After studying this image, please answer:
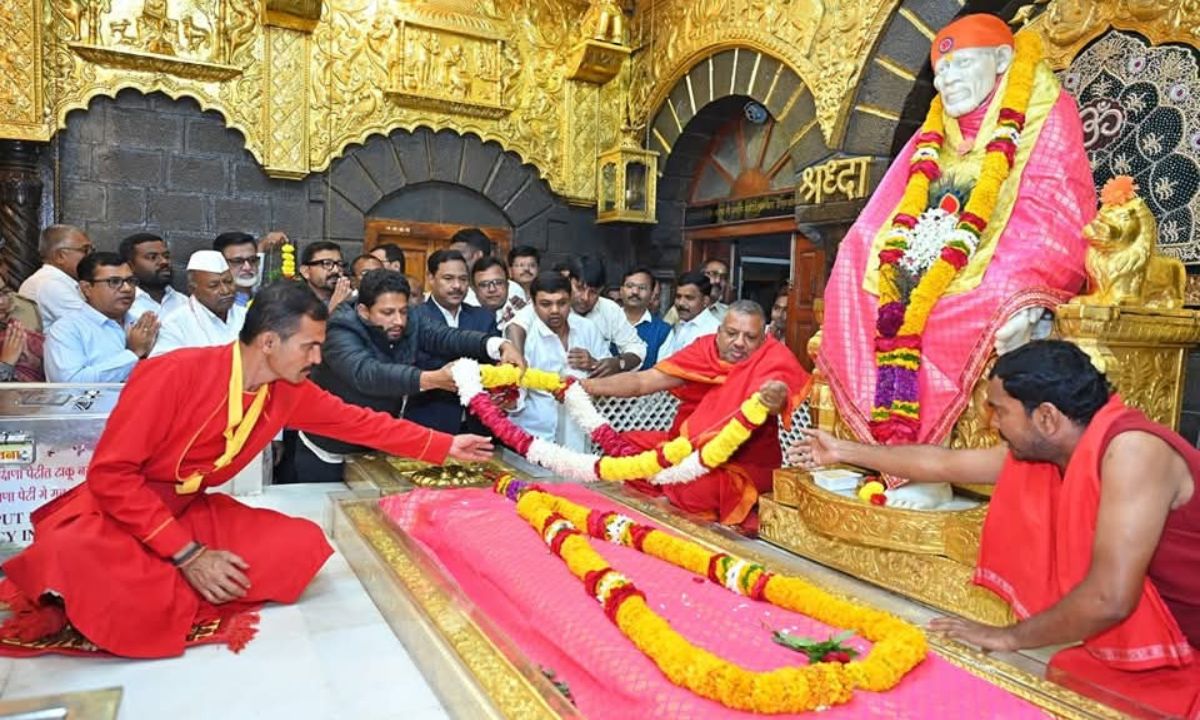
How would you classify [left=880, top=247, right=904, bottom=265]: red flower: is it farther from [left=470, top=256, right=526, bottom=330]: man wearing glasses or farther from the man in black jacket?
[left=470, top=256, right=526, bottom=330]: man wearing glasses

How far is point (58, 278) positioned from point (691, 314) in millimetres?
3938

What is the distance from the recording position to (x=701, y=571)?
2.59 m

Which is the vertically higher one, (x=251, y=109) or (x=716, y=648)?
(x=251, y=109)

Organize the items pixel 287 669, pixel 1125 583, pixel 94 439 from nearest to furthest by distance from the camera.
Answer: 1. pixel 1125 583
2. pixel 287 669
3. pixel 94 439

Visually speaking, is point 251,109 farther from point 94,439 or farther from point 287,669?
point 287,669

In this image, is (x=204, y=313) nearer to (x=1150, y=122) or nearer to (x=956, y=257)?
(x=956, y=257)

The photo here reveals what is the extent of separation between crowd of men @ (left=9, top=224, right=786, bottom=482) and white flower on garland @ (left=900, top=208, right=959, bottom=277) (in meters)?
1.57

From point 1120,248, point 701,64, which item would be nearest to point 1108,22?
point 1120,248

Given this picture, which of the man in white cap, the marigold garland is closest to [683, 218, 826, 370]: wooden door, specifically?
the marigold garland

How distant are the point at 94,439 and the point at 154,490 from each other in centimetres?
105

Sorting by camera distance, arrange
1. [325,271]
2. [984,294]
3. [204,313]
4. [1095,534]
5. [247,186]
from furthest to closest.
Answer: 1. [247,186]
2. [325,271]
3. [204,313]
4. [984,294]
5. [1095,534]

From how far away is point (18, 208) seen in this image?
6.09 meters

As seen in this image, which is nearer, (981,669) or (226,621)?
(981,669)

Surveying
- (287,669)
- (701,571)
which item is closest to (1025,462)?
(701,571)
